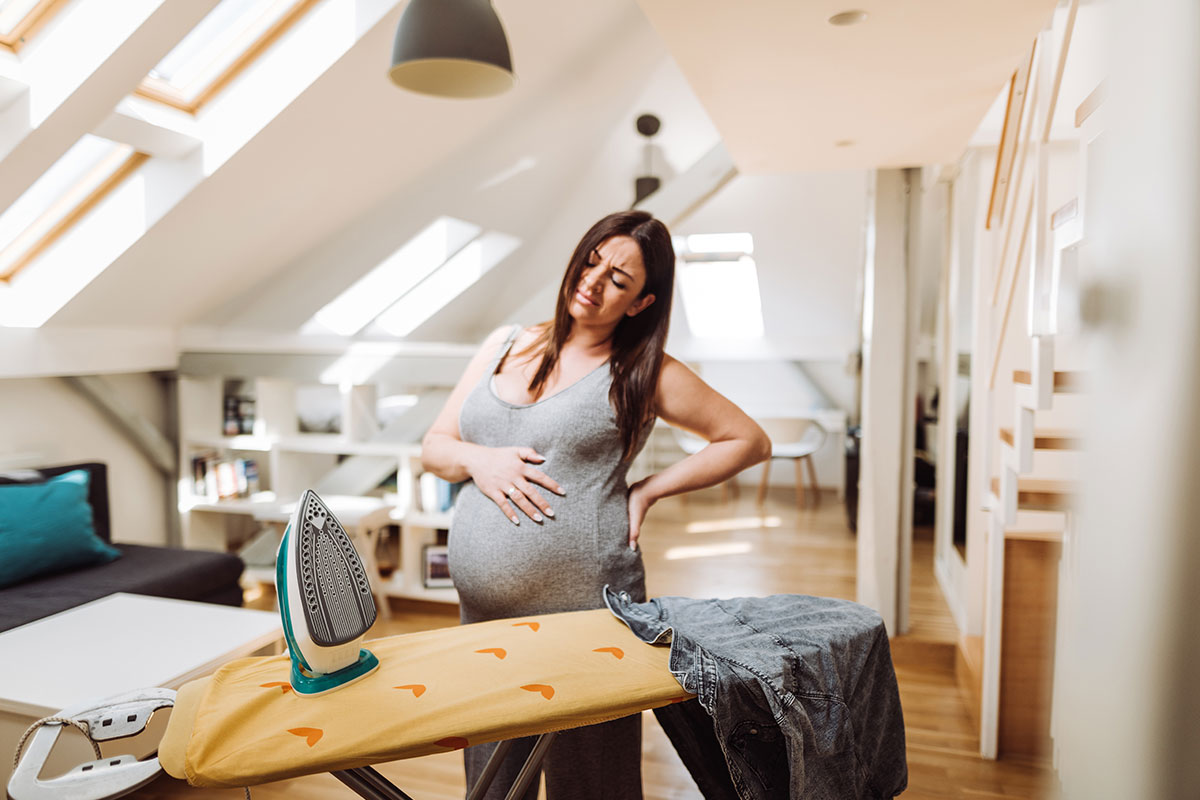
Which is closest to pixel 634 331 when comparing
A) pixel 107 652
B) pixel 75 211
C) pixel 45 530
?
pixel 107 652

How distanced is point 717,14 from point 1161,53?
1333mm

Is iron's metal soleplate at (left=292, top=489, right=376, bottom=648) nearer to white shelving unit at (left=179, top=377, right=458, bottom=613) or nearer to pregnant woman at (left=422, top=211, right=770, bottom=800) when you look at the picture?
pregnant woman at (left=422, top=211, right=770, bottom=800)

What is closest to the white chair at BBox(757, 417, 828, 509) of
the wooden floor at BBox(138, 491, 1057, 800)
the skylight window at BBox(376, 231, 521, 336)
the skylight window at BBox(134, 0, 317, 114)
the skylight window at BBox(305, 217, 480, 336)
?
the wooden floor at BBox(138, 491, 1057, 800)

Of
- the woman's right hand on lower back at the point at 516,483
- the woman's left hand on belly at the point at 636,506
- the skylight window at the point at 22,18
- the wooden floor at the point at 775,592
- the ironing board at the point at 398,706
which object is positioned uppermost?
the skylight window at the point at 22,18

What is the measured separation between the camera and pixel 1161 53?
0.32 metres

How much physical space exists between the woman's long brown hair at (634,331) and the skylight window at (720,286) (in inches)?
169

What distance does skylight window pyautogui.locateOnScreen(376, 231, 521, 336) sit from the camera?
5.34 metres

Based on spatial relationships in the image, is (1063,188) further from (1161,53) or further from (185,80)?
(185,80)

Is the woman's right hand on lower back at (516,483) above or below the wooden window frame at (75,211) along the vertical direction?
below

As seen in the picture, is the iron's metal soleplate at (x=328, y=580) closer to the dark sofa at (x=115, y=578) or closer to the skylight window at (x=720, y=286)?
the dark sofa at (x=115, y=578)

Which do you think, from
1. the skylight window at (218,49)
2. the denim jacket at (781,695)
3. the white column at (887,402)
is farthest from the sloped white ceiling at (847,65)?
the skylight window at (218,49)

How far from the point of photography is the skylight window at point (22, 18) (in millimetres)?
Answer: 2205

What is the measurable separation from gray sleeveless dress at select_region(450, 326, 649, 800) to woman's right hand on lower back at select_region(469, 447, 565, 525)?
14mm

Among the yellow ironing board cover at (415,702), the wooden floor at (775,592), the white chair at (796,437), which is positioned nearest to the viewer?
the yellow ironing board cover at (415,702)
